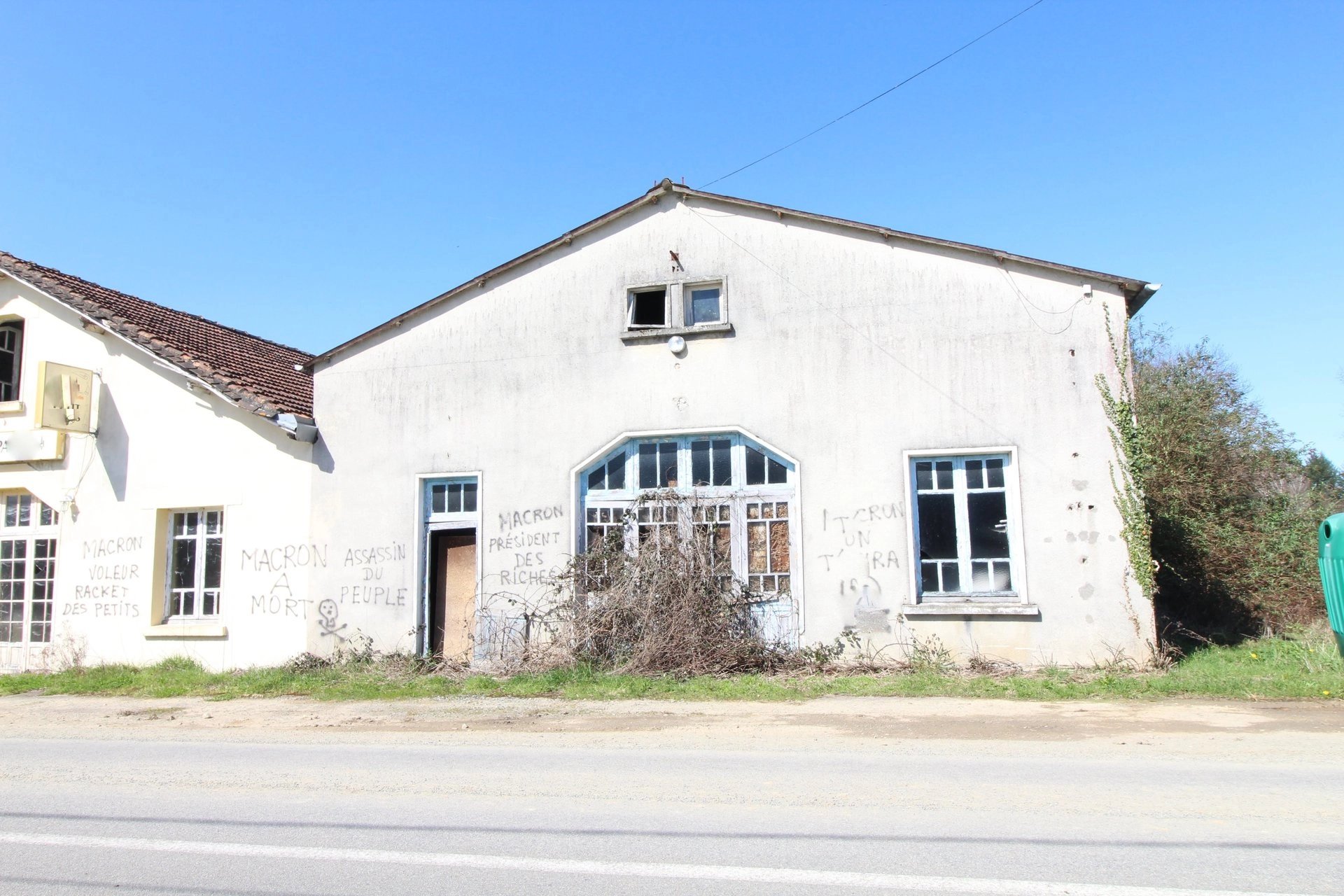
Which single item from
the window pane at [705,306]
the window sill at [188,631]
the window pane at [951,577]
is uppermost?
the window pane at [705,306]

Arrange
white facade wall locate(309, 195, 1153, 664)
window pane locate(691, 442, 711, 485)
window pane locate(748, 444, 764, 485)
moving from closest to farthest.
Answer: white facade wall locate(309, 195, 1153, 664), window pane locate(748, 444, 764, 485), window pane locate(691, 442, 711, 485)

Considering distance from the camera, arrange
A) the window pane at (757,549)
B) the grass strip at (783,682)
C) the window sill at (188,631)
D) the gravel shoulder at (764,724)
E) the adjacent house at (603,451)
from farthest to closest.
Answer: the window sill at (188,631)
the window pane at (757,549)
the adjacent house at (603,451)
the grass strip at (783,682)
the gravel shoulder at (764,724)

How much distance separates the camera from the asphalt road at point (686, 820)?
4.58 meters

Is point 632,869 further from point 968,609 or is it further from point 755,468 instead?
point 755,468

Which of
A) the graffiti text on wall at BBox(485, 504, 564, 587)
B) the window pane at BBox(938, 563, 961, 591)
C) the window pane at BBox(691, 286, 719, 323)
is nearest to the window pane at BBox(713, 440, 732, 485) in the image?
the window pane at BBox(691, 286, 719, 323)

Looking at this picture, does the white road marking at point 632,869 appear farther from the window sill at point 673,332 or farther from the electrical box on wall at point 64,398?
the electrical box on wall at point 64,398

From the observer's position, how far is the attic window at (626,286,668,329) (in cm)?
1298

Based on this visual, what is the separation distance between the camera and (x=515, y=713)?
9906 millimetres

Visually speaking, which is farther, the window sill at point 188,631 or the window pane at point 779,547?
the window sill at point 188,631

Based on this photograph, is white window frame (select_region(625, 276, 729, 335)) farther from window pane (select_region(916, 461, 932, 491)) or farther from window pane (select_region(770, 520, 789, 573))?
window pane (select_region(916, 461, 932, 491))

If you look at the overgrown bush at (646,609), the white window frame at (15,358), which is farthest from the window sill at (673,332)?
the white window frame at (15,358)

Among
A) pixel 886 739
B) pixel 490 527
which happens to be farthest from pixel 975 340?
pixel 490 527

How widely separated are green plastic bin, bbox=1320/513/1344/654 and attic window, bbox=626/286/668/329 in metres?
8.37

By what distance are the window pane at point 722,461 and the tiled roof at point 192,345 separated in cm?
624
